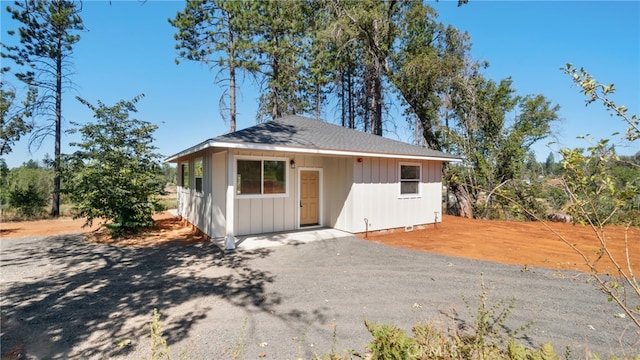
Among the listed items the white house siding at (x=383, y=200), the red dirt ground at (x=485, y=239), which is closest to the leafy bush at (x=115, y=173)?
the red dirt ground at (x=485, y=239)

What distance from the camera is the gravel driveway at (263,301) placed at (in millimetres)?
3037

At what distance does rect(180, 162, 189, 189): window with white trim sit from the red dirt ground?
165 centimetres

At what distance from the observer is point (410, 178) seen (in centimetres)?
980

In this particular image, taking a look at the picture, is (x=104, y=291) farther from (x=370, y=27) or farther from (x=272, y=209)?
(x=370, y=27)

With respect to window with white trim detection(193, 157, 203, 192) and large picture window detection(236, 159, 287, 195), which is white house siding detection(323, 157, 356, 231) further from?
window with white trim detection(193, 157, 203, 192)

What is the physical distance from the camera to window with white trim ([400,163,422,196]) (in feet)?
31.6

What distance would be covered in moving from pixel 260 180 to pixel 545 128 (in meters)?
16.5

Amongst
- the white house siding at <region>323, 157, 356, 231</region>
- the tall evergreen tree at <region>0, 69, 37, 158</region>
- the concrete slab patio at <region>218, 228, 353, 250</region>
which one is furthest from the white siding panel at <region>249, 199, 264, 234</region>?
the tall evergreen tree at <region>0, 69, 37, 158</region>

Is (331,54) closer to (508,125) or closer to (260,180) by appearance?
(508,125)

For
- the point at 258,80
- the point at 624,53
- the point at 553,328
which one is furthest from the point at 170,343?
the point at 258,80

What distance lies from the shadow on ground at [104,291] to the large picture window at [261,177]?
1957 mm

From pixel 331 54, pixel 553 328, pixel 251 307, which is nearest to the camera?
pixel 553 328

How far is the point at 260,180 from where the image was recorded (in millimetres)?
8211

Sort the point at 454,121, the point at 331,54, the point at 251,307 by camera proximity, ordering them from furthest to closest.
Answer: the point at 331,54, the point at 454,121, the point at 251,307
